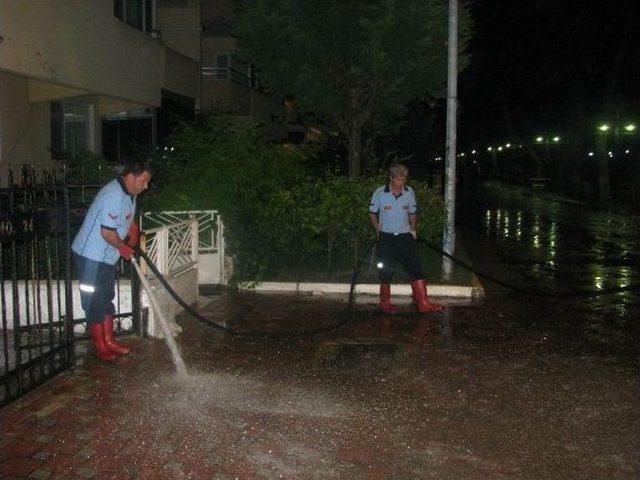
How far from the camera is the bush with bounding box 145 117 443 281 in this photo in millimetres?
10820

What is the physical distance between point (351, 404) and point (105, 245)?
8.37 ft

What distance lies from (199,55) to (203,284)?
13.6m

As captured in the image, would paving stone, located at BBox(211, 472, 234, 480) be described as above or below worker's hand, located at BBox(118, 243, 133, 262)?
below

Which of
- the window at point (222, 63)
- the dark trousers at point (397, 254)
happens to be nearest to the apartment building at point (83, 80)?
the dark trousers at point (397, 254)

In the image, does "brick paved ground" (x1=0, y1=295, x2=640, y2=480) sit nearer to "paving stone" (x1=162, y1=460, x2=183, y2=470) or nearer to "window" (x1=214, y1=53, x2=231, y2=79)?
"paving stone" (x1=162, y1=460, x2=183, y2=470)

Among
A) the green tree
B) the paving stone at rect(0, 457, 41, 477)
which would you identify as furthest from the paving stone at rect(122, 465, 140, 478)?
the green tree

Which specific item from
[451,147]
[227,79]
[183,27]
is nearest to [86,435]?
[451,147]

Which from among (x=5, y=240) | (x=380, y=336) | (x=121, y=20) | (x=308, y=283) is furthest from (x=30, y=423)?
(x=121, y=20)

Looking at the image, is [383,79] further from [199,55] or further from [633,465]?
[633,465]

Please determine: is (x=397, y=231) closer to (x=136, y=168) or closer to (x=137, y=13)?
(x=136, y=168)

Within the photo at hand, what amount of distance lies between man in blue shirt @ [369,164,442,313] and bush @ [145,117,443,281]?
1.81 metres

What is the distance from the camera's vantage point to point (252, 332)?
26.7ft

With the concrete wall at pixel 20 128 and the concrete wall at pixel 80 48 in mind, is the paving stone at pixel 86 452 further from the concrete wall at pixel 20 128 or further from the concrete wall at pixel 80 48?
the concrete wall at pixel 20 128

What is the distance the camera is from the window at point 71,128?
1370 centimetres
